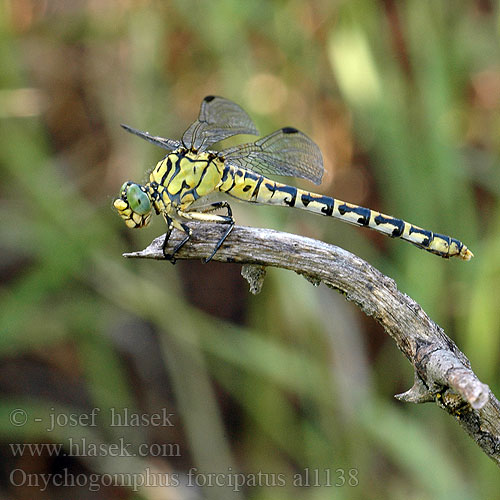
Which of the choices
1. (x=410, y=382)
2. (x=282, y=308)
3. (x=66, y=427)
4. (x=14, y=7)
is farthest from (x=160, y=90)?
(x=410, y=382)

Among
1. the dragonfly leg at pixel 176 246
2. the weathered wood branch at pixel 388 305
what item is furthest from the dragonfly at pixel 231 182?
the weathered wood branch at pixel 388 305

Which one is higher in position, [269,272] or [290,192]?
[269,272]

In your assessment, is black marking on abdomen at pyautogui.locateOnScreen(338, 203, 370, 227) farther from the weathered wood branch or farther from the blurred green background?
the blurred green background

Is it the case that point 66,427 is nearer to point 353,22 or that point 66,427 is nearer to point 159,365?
point 159,365

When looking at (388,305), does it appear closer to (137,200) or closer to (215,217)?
(215,217)

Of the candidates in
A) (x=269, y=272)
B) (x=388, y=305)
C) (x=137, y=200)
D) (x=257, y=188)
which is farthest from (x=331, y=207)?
(x=269, y=272)
